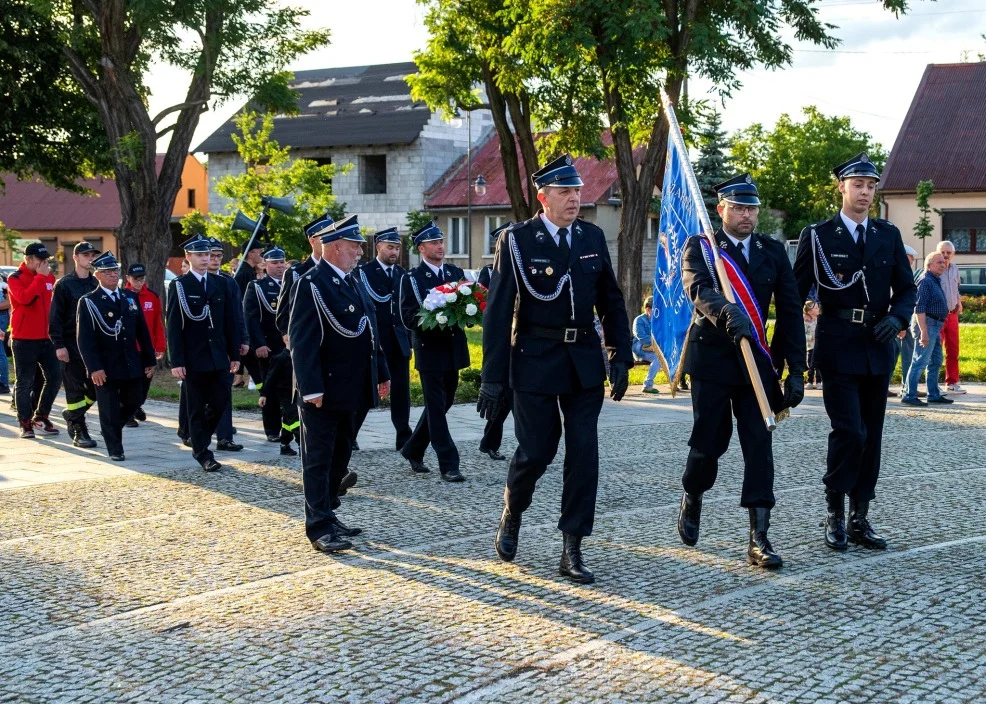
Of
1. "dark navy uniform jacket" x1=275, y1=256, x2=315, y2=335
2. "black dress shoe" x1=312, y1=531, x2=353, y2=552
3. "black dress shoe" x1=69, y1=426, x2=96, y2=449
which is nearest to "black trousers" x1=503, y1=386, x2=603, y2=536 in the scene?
"black dress shoe" x1=312, y1=531, x2=353, y2=552

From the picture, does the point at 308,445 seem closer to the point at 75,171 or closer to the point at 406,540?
the point at 406,540

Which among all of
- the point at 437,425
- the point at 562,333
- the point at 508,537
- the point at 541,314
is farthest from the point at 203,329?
the point at 562,333

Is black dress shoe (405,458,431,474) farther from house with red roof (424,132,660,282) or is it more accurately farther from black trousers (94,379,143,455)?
house with red roof (424,132,660,282)

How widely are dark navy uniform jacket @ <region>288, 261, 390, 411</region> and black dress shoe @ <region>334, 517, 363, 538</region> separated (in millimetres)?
706

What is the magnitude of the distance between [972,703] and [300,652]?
271 centimetres

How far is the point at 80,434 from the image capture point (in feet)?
41.7

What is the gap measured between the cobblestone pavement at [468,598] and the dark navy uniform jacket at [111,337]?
5.16 feet

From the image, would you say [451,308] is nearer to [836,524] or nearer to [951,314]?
[836,524]

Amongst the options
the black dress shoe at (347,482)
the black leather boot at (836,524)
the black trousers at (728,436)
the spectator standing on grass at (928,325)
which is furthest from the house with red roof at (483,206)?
the black trousers at (728,436)

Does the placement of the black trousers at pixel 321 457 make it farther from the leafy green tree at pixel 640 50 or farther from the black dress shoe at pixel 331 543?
the leafy green tree at pixel 640 50

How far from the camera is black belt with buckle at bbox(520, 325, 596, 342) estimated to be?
6855 mm

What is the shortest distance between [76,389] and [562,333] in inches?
295

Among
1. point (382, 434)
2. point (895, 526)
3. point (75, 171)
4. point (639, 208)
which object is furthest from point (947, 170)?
point (895, 526)

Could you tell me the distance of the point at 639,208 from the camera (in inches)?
924
